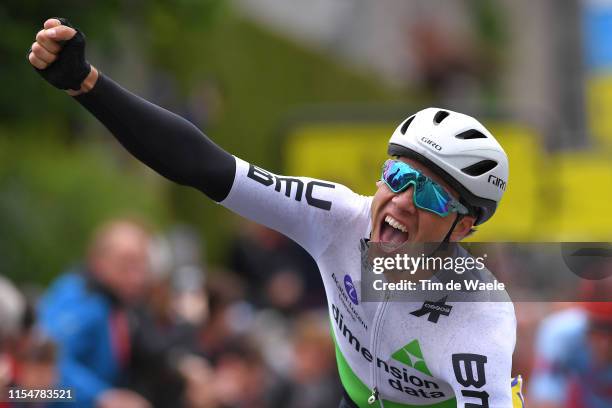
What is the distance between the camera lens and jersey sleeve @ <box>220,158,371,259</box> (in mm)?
4242

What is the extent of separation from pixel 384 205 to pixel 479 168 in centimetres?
35

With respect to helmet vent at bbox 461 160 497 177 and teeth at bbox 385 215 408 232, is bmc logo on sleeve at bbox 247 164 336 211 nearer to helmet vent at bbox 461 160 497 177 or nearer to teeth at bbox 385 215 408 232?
teeth at bbox 385 215 408 232

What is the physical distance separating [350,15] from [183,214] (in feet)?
43.0

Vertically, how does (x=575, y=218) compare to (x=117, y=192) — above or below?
above

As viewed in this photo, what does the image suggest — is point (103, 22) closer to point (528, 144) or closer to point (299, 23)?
point (528, 144)

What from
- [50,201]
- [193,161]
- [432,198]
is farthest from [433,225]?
[50,201]

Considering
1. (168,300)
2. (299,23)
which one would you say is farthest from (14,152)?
(299,23)

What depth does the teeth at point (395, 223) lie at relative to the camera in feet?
13.6

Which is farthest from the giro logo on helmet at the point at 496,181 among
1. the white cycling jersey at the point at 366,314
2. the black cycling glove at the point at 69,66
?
the black cycling glove at the point at 69,66

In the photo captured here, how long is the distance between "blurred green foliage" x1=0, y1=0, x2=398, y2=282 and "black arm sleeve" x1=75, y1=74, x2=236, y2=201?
185 inches

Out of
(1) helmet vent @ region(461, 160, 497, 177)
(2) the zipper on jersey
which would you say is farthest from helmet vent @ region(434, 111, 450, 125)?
(2) the zipper on jersey

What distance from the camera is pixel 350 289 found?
433 centimetres

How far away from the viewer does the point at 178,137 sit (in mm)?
4184

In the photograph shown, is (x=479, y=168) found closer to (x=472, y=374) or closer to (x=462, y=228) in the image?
(x=462, y=228)
